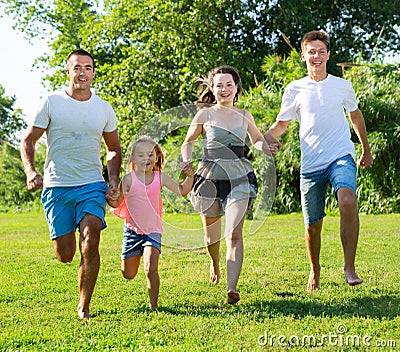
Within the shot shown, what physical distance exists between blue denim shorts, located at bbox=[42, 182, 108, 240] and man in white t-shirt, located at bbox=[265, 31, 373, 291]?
1.55 meters

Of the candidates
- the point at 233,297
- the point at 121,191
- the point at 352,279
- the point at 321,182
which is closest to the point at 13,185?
the point at 121,191

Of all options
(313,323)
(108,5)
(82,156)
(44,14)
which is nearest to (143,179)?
(82,156)

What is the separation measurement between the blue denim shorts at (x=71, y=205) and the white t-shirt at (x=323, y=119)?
66.5 inches

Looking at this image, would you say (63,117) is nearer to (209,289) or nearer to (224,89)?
(224,89)

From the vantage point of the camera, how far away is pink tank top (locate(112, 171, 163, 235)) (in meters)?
5.21

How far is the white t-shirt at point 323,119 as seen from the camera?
541 centimetres

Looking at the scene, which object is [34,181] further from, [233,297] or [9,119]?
[9,119]

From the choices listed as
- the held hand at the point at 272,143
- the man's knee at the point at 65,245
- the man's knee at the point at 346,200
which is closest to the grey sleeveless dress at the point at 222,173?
the held hand at the point at 272,143

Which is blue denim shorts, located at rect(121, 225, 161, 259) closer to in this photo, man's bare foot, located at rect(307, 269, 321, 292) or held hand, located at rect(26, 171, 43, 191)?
held hand, located at rect(26, 171, 43, 191)

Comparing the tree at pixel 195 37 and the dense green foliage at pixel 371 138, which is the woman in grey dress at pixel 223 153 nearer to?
the dense green foliage at pixel 371 138

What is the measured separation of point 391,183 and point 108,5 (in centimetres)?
1458

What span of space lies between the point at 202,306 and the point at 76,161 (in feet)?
4.68

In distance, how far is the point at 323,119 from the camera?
5426mm

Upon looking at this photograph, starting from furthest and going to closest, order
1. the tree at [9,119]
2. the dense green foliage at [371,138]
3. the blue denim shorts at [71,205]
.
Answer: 1. the tree at [9,119]
2. the dense green foliage at [371,138]
3. the blue denim shorts at [71,205]
